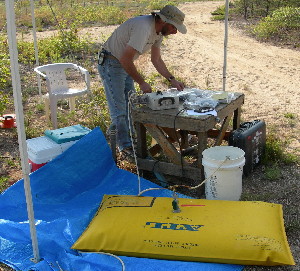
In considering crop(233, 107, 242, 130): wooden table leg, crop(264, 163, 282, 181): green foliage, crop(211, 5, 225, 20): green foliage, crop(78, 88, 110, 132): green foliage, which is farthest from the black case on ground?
crop(211, 5, 225, 20): green foliage

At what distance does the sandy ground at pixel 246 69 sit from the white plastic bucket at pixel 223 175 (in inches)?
57.9

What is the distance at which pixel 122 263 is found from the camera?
2.99m

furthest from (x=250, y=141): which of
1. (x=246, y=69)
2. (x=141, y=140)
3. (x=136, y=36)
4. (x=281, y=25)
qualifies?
(x=281, y=25)

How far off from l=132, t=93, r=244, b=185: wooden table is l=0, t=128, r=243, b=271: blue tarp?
239mm

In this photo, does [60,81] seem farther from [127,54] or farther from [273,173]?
[273,173]

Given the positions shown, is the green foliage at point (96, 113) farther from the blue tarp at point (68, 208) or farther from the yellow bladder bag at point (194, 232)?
the yellow bladder bag at point (194, 232)

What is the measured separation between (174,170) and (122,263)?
4.58 ft

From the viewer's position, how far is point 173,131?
15.1ft

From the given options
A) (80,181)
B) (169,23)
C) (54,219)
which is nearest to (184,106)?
A: (169,23)

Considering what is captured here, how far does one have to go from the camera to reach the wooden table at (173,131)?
12.8 feet

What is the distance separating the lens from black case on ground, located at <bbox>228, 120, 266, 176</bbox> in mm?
4234

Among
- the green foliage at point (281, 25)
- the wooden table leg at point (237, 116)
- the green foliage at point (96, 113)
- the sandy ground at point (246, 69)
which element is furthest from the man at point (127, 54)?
the green foliage at point (281, 25)

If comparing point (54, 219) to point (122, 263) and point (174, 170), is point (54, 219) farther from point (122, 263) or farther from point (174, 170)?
point (174, 170)

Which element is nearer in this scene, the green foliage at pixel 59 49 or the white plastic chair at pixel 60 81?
the white plastic chair at pixel 60 81
